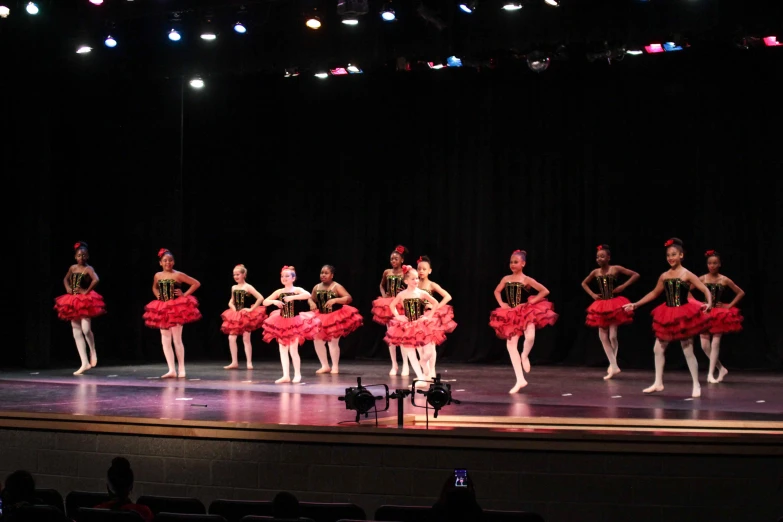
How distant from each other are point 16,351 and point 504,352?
6.22 metres

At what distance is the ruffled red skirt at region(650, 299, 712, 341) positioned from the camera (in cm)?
894

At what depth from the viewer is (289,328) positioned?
35.3 ft

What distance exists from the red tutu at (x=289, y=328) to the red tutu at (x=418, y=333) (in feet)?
4.49

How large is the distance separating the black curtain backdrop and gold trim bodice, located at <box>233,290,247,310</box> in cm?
183

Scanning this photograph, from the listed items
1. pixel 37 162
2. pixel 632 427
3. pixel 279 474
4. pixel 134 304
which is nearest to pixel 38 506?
pixel 279 474

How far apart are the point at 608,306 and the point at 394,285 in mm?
2580

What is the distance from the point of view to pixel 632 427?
7.39 meters

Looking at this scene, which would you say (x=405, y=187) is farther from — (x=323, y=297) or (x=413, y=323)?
(x=413, y=323)

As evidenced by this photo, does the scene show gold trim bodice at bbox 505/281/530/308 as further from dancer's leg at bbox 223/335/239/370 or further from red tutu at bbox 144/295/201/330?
dancer's leg at bbox 223/335/239/370

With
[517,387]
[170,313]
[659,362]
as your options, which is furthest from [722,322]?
[170,313]

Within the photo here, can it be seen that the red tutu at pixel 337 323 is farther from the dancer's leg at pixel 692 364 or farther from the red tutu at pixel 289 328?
the dancer's leg at pixel 692 364

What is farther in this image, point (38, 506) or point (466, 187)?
point (466, 187)

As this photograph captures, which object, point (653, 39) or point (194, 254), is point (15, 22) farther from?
point (653, 39)

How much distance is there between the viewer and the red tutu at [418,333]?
9641 millimetres
